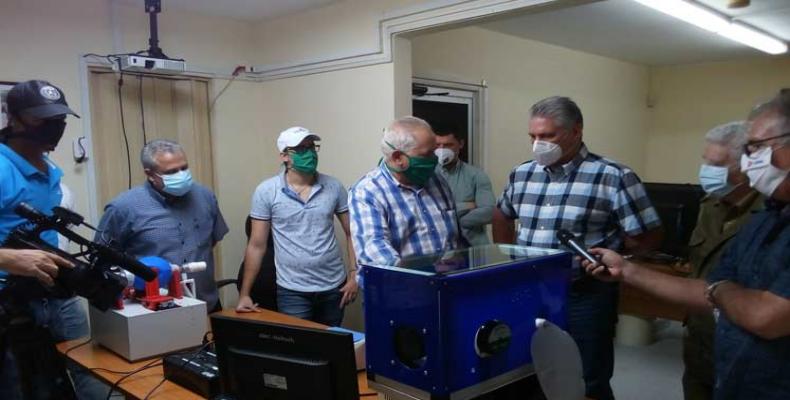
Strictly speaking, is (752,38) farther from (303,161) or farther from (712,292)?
(712,292)

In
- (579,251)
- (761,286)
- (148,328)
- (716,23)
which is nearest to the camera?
(761,286)

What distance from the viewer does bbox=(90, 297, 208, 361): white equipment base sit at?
1.88 meters

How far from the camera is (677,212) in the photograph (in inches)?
122

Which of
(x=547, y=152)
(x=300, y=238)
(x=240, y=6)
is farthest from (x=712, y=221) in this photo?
(x=240, y=6)

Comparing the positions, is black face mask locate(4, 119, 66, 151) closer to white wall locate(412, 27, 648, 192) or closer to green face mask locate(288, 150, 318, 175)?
green face mask locate(288, 150, 318, 175)

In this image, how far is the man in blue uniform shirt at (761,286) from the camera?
118 cm

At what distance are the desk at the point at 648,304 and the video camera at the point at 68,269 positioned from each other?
2.68 meters

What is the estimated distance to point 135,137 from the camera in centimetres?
345

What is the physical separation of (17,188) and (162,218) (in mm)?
541

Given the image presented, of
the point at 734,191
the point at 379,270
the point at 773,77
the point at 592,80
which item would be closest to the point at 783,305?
the point at 379,270

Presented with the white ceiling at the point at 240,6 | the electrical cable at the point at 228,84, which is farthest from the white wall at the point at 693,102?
the electrical cable at the point at 228,84

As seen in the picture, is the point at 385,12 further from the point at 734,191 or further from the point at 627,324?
the point at 627,324

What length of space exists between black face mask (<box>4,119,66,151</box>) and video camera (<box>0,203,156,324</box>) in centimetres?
37

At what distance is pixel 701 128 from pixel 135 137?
22.3ft
